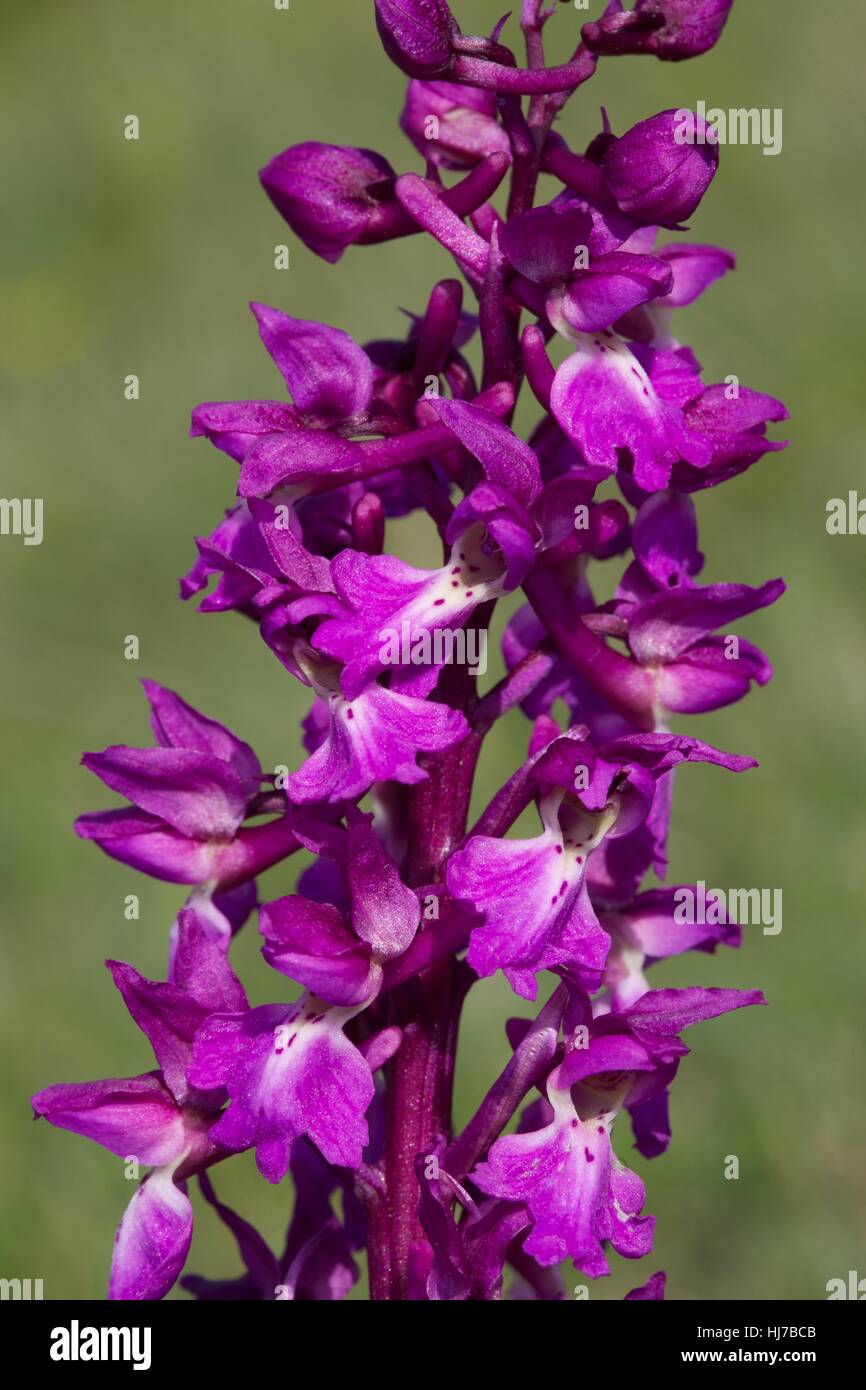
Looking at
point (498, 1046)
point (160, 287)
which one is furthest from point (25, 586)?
point (498, 1046)

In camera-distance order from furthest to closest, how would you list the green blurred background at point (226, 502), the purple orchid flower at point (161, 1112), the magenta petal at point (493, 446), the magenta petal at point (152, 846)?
the green blurred background at point (226, 502) → the magenta petal at point (152, 846) → the purple orchid flower at point (161, 1112) → the magenta petal at point (493, 446)

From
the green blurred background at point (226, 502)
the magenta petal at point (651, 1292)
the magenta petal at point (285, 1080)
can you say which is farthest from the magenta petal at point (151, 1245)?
the green blurred background at point (226, 502)

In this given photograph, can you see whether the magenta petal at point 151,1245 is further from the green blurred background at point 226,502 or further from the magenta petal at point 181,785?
the green blurred background at point 226,502

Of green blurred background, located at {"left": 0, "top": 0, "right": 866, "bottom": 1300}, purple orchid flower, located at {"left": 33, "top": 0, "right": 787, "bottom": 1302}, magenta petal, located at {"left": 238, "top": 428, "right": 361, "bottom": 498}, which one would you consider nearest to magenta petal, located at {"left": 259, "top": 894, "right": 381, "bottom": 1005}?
purple orchid flower, located at {"left": 33, "top": 0, "right": 787, "bottom": 1302}

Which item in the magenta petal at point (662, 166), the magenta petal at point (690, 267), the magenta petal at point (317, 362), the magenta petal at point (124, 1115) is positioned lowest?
the magenta petal at point (124, 1115)

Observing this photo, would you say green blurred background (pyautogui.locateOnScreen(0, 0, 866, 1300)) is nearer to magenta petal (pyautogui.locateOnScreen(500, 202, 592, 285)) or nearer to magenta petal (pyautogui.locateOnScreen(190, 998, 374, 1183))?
magenta petal (pyautogui.locateOnScreen(190, 998, 374, 1183))

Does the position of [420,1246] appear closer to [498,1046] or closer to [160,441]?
[498,1046]
